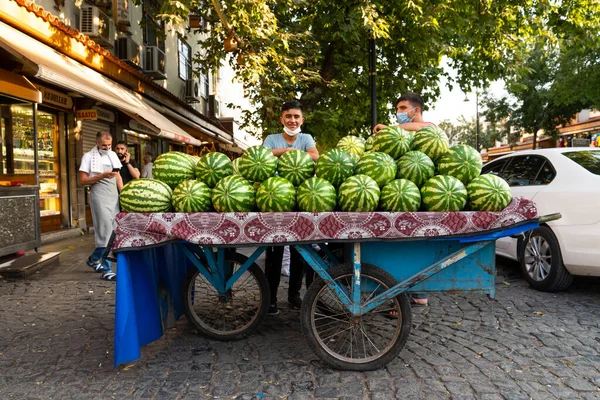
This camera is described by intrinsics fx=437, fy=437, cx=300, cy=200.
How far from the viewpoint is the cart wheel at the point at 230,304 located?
11.9 ft

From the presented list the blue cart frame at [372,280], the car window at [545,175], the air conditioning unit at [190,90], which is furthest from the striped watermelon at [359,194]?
the air conditioning unit at [190,90]

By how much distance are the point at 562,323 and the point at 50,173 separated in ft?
32.6

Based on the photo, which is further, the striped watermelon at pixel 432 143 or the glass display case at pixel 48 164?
the glass display case at pixel 48 164

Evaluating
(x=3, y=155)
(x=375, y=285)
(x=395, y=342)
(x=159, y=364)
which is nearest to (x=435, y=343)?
(x=395, y=342)

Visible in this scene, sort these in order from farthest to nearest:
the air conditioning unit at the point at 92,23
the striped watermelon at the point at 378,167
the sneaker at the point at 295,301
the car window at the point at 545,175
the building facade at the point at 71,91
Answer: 1. the air conditioning unit at the point at 92,23
2. the building facade at the point at 71,91
3. the car window at the point at 545,175
4. the sneaker at the point at 295,301
5. the striped watermelon at the point at 378,167

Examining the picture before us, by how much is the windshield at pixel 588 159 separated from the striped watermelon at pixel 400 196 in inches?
117

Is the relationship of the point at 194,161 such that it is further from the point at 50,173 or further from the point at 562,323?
the point at 50,173

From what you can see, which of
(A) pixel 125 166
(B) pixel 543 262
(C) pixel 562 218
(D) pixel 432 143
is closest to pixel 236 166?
(D) pixel 432 143

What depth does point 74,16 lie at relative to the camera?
10000 millimetres

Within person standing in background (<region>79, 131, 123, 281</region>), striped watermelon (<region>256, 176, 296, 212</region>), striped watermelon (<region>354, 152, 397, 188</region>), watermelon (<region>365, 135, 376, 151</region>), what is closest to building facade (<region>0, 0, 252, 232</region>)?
person standing in background (<region>79, 131, 123, 281</region>)

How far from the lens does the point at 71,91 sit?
948 cm

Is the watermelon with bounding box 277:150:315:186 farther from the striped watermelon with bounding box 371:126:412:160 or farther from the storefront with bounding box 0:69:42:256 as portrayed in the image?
the storefront with bounding box 0:69:42:256

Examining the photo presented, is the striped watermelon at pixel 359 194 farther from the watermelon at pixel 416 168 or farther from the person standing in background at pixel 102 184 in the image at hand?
the person standing in background at pixel 102 184

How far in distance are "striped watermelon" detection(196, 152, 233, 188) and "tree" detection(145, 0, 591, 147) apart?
4.21m
